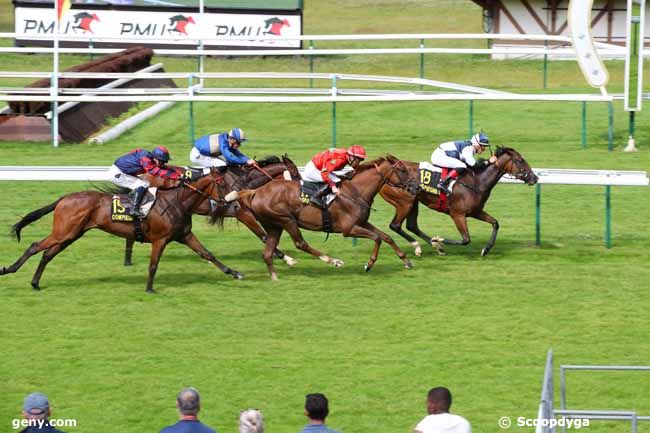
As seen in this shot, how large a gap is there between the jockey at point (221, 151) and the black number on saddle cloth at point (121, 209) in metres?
1.83

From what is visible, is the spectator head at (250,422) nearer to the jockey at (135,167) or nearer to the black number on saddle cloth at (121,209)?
the black number on saddle cloth at (121,209)

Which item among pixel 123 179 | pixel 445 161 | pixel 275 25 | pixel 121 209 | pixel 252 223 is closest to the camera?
pixel 121 209

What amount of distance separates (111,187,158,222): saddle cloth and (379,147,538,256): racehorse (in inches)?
119

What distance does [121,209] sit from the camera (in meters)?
13.2

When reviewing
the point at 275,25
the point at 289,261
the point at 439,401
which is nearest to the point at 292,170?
the point at 289,261

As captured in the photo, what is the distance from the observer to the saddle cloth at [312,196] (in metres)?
13.9

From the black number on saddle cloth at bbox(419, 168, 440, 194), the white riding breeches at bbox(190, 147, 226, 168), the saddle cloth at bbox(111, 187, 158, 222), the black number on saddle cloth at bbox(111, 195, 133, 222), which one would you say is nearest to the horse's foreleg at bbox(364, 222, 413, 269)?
the black number on saddle cloth at bbox(419, 168, 440, 194)

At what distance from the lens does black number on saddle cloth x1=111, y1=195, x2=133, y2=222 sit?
13.2m

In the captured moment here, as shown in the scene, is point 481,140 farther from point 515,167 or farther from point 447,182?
point 447,182

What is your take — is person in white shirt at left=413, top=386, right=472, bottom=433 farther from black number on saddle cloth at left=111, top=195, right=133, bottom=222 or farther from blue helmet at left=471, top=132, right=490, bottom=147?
blue helmet at left=471, top=132, right=490, bottom=147

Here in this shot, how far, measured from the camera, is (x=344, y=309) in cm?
1264

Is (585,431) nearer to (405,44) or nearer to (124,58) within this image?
(124,58)

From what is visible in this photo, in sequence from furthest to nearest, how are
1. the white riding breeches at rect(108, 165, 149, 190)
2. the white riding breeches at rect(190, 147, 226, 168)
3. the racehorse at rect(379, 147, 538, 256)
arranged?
the white riding breeches at rect(190, 147, 226, 168) → the racehorse at rect(379, 147, 538, 256) → the white riding breeches at rect(108, 165, 149, 190)

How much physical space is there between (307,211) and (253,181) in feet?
3.74
